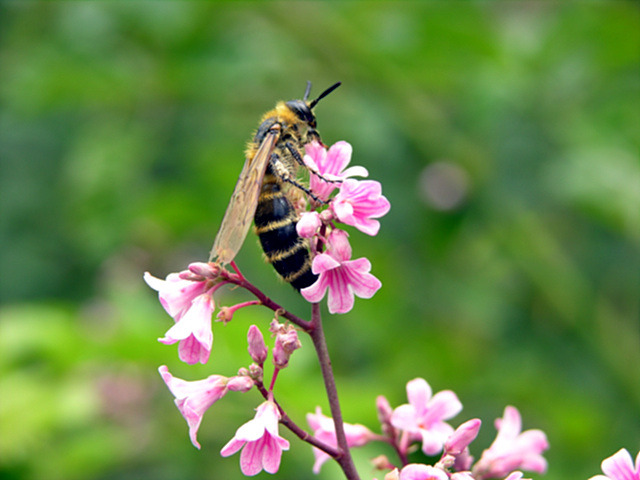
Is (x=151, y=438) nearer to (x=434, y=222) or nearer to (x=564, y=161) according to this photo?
(x=434, y=222)

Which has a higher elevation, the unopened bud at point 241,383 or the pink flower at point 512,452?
the unopened bud at point 241,383

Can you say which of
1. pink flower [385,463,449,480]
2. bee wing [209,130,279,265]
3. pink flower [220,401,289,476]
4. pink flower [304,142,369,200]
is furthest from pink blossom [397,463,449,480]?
pink flower [304,142,369,200]

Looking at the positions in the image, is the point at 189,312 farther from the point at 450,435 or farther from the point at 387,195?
the point at 387,195

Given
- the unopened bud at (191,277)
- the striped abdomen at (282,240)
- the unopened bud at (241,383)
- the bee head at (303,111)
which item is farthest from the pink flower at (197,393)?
the bee head at (303,111)

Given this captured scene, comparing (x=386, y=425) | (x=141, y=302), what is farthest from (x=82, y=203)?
(x=386, y=425)

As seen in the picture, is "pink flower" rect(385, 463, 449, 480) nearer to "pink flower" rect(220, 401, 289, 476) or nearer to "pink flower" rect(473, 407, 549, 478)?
"pink flower" rect(220, 401, 289, 476)

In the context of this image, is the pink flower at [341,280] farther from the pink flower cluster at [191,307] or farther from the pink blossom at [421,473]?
the pink blossom at [421,473]

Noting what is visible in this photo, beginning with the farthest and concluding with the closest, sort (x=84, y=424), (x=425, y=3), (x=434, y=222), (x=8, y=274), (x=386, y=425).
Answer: (x=8, y=274)
(x=434, y=222)
(x=425, y=3)
(x=84, y=424)
(x=386, y=425)
